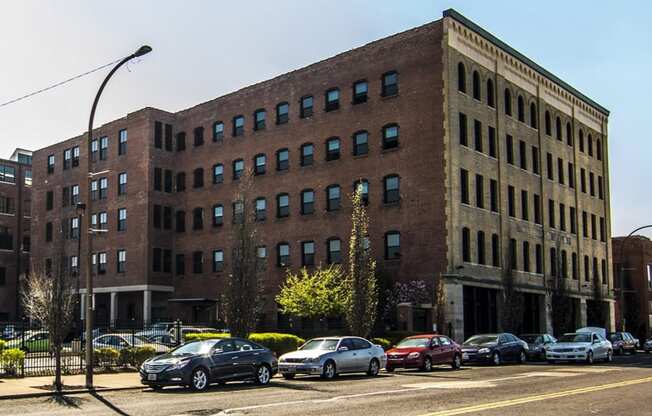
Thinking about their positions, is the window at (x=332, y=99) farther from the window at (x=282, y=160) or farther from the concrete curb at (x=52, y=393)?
the concrete curb at (x=52, y=393)

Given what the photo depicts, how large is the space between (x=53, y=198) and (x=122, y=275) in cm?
1334

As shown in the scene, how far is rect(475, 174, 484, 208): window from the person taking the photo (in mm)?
48250

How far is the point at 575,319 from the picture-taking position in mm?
59344

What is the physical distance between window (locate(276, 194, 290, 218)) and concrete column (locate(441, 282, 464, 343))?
47.3 feet

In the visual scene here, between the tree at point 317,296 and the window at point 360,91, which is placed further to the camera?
the window at point 360,91

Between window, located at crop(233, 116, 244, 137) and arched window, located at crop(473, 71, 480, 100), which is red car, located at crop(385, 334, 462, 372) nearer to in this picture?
arched window, located at crop(473, 71, 480, 100)

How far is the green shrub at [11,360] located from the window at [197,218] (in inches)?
1375

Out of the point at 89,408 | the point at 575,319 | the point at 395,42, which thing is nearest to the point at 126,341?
the point at 89,408

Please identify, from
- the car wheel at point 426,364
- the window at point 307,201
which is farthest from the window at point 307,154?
the car wheel at point 426,364

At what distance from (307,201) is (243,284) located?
22650 mm

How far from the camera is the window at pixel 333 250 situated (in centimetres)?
5022

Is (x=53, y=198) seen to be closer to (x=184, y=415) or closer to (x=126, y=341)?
(x=126, y=341)

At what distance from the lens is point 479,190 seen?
4869cm

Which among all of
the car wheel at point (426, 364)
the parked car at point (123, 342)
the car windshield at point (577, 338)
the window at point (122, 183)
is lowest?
the car wheel at point (426, 364)
